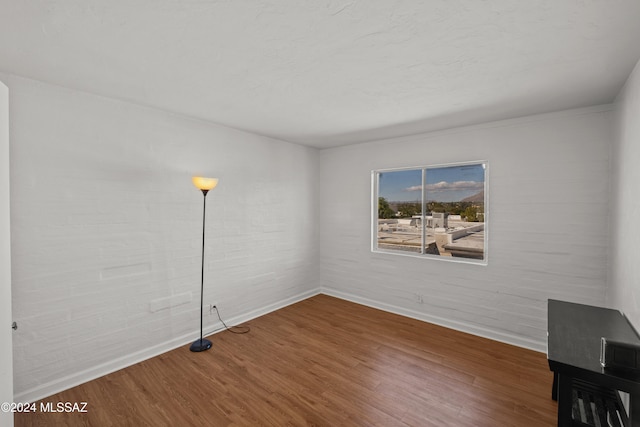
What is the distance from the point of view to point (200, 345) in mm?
3006

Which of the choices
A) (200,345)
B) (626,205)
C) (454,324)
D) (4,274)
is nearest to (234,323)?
(200,345)

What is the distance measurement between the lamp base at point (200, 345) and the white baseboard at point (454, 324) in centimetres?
224

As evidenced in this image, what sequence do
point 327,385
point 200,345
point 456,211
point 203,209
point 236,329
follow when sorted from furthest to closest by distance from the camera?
1. point 456,211
2. point 236,329
3. point 203,209
4. point 200,345
5. point 327,385

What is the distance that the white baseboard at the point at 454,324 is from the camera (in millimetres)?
3031

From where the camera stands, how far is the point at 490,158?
10.8 feet

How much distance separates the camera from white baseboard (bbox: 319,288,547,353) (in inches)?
119

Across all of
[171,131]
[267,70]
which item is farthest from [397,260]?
[171,131]

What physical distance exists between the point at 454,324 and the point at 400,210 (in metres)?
1.69

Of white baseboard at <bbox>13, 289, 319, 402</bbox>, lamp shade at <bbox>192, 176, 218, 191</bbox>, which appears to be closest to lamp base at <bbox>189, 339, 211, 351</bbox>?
white baseboard at <bbox>13, 289, 319, 402</bbox>

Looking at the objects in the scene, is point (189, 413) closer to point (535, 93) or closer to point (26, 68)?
point (26, 68)

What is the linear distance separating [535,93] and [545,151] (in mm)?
844

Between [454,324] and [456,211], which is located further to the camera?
[456,211]

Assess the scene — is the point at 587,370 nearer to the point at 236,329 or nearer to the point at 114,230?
the point at 236,329

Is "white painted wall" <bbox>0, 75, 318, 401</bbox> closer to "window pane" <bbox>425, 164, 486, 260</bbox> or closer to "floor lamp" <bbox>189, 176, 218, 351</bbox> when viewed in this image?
"floor lamp" <bbox>189, 176, 218, 351</bbox>
